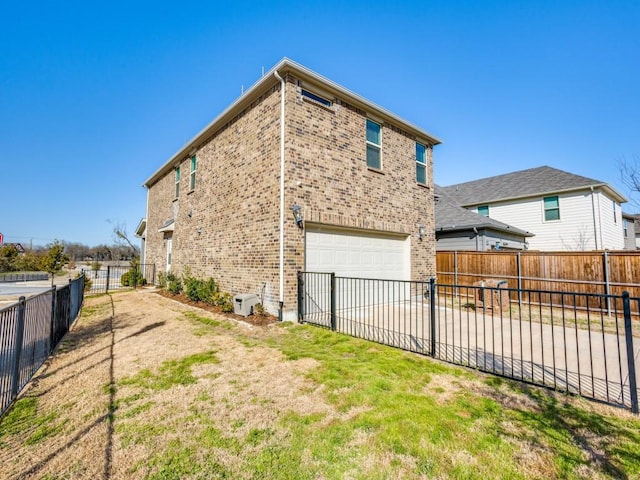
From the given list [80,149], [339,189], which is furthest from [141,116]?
[339,189]

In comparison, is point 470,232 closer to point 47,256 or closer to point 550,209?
point 550,209

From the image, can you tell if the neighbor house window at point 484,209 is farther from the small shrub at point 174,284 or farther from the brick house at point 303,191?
the small shrub at point 174,284

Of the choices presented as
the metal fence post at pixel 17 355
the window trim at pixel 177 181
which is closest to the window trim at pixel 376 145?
the metal fence post at pixel 17 355

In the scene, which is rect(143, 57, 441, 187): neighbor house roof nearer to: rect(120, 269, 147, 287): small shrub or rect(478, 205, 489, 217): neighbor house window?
rect(120, 269, 147, 287): small shrub

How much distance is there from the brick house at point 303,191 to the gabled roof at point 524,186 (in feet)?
34.0

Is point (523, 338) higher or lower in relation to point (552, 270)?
lower

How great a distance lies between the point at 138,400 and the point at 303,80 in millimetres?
7741

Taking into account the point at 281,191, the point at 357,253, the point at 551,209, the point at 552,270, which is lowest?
the point at 552,270

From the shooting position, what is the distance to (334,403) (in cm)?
329

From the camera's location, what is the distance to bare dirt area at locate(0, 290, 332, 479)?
2.39 metres

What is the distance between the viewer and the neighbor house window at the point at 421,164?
11.3 metres

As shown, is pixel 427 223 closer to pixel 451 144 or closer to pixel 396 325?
pixel 451 144

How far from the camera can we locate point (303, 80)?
7.85m

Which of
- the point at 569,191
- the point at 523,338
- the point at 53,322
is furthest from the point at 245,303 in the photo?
the point at 569,191
